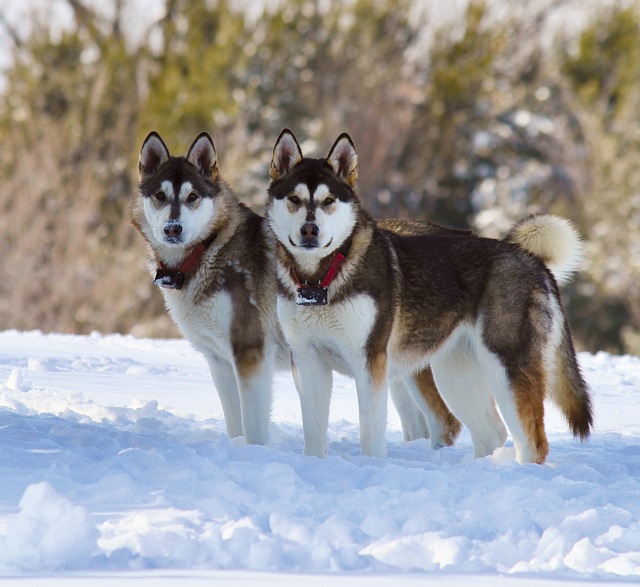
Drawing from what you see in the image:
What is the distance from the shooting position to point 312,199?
6035 mm

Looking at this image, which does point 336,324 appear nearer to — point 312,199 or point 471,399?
point 312,199

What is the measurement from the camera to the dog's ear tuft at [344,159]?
6.27 meters

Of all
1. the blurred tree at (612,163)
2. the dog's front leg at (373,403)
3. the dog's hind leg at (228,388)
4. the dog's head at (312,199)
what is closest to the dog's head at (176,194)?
the dog's head at (312,199)

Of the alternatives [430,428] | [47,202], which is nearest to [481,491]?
[430,428]

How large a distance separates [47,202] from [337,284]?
50.5 feet

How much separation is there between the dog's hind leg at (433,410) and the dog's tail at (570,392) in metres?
0.83

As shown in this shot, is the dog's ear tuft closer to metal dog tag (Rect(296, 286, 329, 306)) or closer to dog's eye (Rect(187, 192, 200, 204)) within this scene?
metal dog tag (Rect(296, 286, 329, 306))

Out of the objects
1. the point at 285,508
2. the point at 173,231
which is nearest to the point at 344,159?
the point at 173,231

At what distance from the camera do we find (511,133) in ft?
88.7

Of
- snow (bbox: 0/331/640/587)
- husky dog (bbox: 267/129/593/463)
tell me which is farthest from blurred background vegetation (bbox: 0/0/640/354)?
husky dog (bbox: 267/129/593/463)

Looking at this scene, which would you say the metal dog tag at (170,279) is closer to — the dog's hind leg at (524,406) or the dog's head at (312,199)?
the dog's head at (312,199)

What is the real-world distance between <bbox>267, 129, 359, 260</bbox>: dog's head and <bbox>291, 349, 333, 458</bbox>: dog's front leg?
59 cm

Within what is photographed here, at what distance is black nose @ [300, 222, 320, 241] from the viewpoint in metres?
5.98

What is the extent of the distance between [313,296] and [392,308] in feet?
1.55
